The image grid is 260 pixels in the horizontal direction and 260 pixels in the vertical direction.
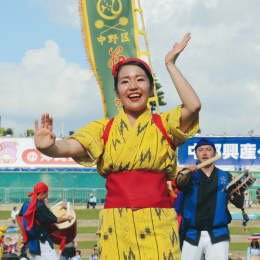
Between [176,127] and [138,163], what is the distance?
1.09 feet

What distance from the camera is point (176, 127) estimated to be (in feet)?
11.5

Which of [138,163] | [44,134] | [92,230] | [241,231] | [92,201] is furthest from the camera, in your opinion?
[92,201]

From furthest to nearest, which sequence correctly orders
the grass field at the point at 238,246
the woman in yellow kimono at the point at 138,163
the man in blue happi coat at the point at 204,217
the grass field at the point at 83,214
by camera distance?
the grass field at the point at 83,214, the grass field at the point at 238,246, the man in blue happi coat at the point at 204,217, the woman in yellow kimono at the point at 138,163

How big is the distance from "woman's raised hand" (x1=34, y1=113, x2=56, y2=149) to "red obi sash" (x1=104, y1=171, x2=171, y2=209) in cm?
51

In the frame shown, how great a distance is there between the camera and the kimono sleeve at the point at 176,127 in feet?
11.5

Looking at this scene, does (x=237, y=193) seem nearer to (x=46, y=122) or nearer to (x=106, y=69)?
(x=46, y=122)

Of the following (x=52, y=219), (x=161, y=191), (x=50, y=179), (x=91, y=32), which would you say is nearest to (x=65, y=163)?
(x=50, y=179)

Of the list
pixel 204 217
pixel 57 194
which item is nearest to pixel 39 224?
pixel 204 217

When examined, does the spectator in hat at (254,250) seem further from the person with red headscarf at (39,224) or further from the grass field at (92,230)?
the person with red headscarf at (39,224)

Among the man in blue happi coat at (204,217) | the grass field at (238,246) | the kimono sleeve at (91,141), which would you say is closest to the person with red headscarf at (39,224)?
the man in blue happi coat at (204,217)

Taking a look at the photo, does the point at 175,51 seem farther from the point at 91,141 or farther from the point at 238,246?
the point at 238,246

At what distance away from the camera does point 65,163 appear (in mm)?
35719

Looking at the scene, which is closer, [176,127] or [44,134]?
[44,134]

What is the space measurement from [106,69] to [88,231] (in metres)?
8.40
